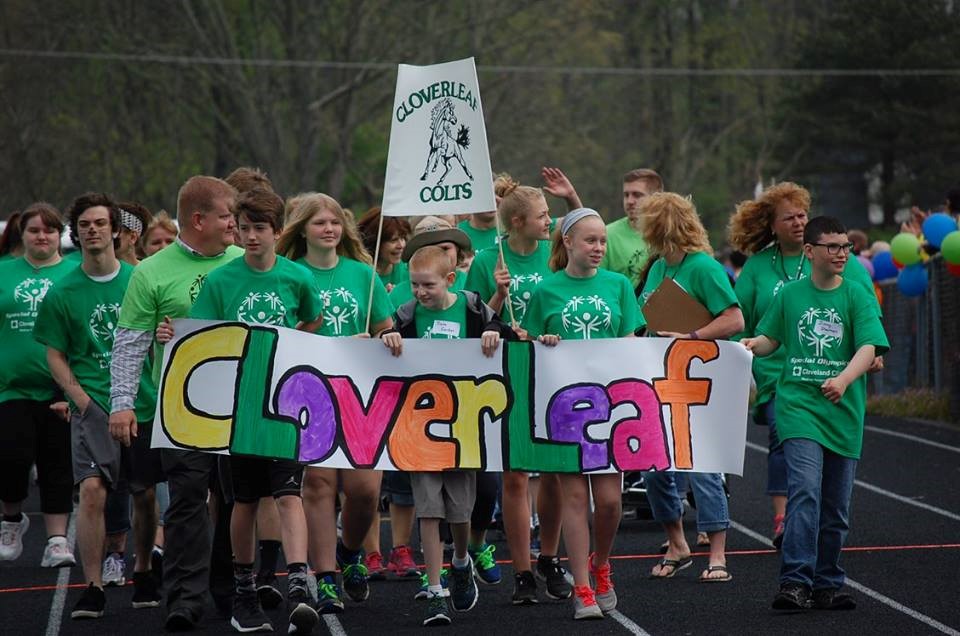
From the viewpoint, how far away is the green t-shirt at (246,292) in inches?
329

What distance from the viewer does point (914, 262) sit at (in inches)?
752

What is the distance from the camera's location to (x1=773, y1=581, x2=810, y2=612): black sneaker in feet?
27.0

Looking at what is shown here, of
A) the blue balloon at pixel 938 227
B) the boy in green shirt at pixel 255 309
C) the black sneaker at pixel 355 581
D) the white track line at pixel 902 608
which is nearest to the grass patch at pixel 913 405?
the blue balloon at pixel 938 227

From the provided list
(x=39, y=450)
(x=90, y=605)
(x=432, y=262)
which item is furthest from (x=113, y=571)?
(x=432, y=262)

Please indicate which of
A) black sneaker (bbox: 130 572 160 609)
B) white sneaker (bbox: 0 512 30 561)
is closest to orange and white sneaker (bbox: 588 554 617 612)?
black sneaker (bbox: 130 572 160 609)

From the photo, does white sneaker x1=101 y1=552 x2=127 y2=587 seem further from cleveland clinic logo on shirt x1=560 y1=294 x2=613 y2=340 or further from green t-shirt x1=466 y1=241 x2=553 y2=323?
cleveland clinic logo on shirt x1=560 y1=294 x2=613 y2=340

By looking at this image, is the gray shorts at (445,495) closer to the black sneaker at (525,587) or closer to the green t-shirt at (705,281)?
the black sneaker at (525,587)

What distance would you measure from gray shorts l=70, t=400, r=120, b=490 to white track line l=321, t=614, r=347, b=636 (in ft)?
4.22

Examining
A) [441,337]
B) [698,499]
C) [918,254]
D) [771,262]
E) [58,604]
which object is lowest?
[58,604]

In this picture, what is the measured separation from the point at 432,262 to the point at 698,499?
7.35 feet

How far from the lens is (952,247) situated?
52.6ft

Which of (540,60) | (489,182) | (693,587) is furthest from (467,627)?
(540,60)

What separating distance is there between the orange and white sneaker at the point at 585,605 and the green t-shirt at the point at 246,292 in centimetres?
189

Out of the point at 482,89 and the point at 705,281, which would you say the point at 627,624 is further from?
the point at 482,89
